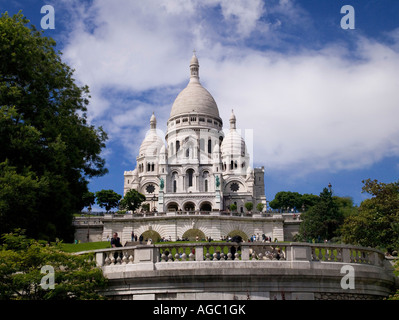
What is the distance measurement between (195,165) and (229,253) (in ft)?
293

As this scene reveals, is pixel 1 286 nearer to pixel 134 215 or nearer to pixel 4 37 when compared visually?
pixel 4 37

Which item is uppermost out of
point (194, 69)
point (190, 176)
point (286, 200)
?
point (194, 69)

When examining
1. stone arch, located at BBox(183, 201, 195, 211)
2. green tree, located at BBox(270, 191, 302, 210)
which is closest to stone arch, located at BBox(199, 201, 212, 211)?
stone arch, located at BBox(183, 201, 195, 211)

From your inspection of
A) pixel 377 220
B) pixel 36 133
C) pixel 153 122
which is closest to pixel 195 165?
pixel 153 122

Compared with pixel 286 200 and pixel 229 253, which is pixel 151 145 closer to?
pixel 286 200

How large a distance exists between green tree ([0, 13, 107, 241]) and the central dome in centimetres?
9414

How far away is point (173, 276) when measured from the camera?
47.4ft

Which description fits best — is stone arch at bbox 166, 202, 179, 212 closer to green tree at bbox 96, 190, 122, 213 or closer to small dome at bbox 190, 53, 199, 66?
green tree at bbox 96, 190, 122, 213

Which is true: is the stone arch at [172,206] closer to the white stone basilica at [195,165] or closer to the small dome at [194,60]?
the white stone basilica at [195,165]

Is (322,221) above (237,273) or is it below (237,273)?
above

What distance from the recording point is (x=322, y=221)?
55.3 meters

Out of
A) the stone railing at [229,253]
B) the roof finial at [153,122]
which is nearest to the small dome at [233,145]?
the roof finial at [153,122]

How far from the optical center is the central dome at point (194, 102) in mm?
120938

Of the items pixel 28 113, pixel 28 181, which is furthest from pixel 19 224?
pixel 28 113
